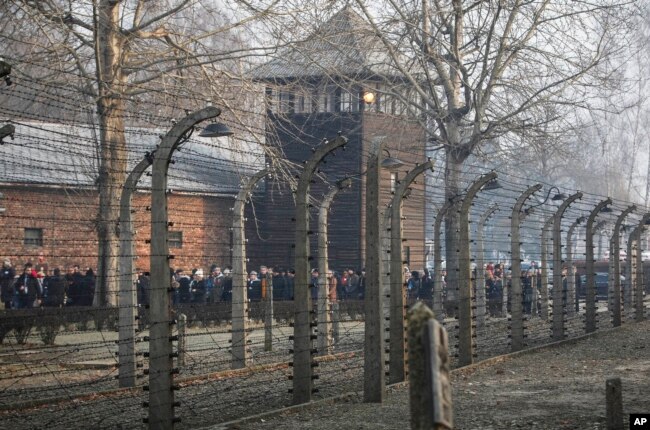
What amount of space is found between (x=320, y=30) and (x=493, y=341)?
8.06m

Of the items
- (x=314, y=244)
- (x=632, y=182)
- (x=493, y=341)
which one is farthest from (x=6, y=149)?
(x=632, y=182)

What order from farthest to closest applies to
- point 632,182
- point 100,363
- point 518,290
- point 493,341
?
point 632,182 → point 493,341 → point 518,290 → point 100,363

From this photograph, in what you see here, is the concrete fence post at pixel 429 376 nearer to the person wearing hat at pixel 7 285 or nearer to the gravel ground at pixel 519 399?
the gravel ground at pixel 519 399

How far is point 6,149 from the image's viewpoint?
4100 centimetres

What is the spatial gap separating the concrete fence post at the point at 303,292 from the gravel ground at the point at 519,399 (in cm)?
31

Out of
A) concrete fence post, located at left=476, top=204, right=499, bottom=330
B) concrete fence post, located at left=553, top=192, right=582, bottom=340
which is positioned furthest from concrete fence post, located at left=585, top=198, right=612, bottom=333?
concrete fence post, located at left=476, top=204, right=499, bottom=330

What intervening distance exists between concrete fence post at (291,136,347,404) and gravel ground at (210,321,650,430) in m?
0.31

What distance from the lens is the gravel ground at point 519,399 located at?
1102cm

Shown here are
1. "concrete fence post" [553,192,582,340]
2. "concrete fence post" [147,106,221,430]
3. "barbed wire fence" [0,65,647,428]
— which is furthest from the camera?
"concrete fence post" [553,192,582,340]

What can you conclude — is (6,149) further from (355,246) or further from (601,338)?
(601,338)

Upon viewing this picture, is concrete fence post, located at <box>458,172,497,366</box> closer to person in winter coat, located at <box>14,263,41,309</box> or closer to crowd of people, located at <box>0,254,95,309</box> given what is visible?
crowd of people, located at <box>0,254,95,309</box>

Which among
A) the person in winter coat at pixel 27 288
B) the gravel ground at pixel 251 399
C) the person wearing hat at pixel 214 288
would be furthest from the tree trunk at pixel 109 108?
the gravel ground at pixel 251 399

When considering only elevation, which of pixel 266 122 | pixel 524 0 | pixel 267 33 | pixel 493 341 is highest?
pixel 524 0

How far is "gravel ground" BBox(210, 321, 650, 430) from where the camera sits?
36.1 ft
